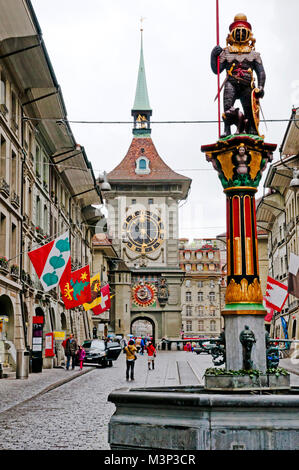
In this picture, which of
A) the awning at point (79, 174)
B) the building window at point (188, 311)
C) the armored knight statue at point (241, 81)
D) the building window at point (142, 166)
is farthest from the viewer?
the building window at point (188, 311)

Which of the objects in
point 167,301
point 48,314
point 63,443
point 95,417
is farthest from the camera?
point 167,301

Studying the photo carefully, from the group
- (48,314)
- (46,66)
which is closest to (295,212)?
(48,314)

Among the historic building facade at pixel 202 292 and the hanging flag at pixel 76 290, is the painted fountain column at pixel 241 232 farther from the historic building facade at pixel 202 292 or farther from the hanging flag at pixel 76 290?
the historic building facade at pixel 202 292

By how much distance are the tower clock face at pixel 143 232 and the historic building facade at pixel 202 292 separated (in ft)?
126

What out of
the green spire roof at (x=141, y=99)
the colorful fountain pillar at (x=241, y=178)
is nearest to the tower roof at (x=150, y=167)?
the green spire roof at (x=141, y=99)

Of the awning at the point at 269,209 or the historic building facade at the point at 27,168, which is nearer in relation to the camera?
the historic building facade at the point at 27,168

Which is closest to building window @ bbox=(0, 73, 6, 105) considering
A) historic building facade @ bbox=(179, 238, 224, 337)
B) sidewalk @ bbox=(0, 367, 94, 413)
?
sidewalk @ bbox=(0, 367, 94, 413)

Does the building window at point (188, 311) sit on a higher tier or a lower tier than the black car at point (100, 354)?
higher

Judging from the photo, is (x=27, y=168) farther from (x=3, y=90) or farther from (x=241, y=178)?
(x=241, y=178)

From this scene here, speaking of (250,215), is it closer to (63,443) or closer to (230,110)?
(230,110)

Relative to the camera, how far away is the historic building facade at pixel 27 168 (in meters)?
29.3

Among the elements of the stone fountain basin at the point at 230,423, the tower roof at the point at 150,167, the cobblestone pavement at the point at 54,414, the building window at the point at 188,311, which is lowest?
the cobblestone pavement at the point at 54,414

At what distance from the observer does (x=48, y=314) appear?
4097 cm

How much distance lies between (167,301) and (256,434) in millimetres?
75012
